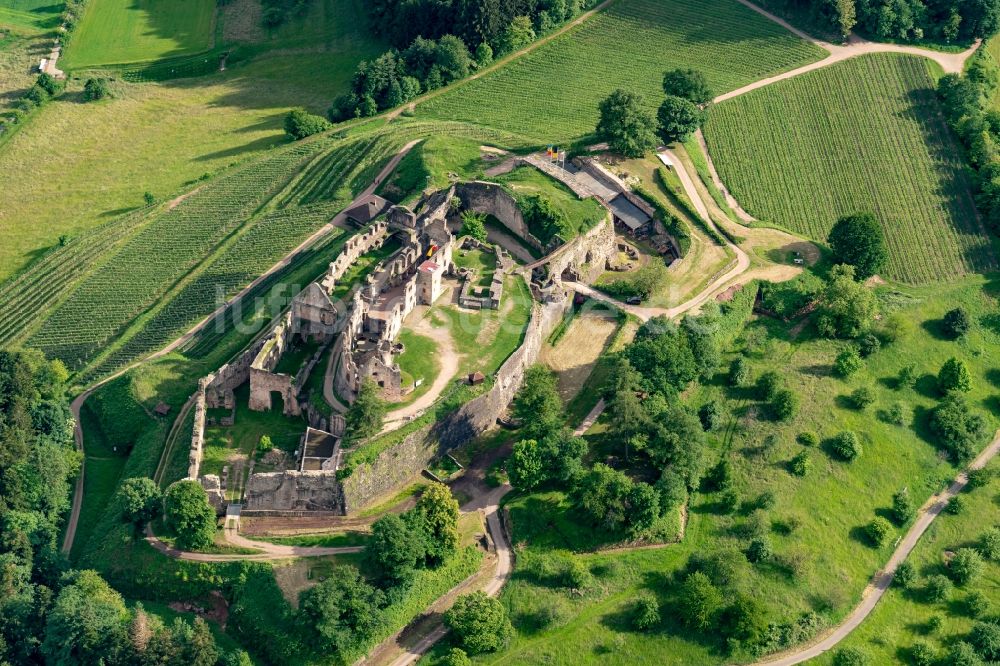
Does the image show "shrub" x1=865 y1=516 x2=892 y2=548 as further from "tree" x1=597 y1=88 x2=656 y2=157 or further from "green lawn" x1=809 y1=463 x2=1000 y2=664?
"tree" x1=597 y1=88 x2=656 y2=157

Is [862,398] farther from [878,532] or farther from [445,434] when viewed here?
[445,434]

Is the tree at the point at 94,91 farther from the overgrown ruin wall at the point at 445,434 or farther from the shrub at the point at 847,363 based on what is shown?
the shrub at the point at 847,363

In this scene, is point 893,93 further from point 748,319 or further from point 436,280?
point 436,280

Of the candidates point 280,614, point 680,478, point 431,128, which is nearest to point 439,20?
point 431,128

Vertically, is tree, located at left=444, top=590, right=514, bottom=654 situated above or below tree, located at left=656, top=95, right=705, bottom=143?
below

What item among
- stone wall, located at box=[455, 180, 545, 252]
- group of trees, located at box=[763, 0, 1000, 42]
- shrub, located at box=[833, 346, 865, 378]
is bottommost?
shrub, located at box=[833, 346, 865, 378]

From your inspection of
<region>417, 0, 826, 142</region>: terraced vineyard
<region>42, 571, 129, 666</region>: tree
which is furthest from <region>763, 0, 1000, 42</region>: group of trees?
<region>42, 571, 129, 666</region>: tree

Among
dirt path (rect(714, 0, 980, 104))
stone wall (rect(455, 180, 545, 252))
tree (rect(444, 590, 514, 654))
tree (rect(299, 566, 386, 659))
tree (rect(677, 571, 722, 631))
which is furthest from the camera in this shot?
dirt path (rect(714, 0, 980, 104))
